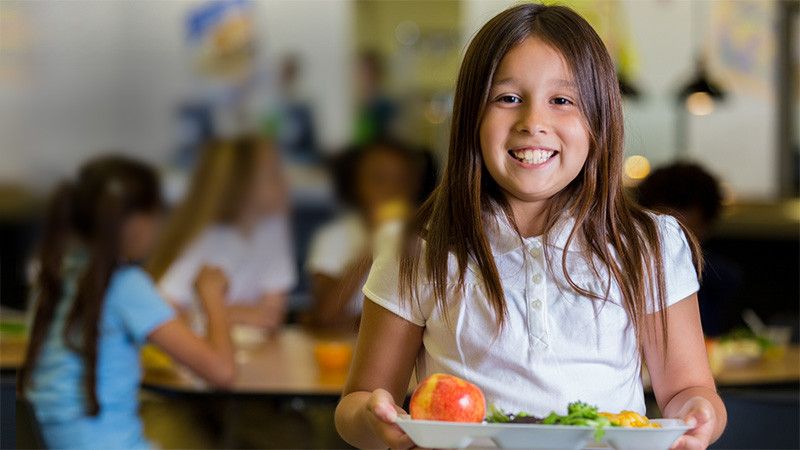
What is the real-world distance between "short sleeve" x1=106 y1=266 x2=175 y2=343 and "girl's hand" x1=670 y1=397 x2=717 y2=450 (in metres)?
1.55

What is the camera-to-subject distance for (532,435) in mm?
Result: 1253

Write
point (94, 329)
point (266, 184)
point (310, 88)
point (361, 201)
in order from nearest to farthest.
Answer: point (94, 329)
point (361, 201)
point (266, 184)
point (310, 88)

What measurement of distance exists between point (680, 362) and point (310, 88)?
5955 millimetres

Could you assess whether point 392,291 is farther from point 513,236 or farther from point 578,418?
point 578,418

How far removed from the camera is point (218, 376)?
292cm

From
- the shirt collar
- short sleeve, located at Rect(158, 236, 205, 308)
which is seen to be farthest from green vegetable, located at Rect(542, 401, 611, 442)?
short sleeve, located at Rect(158, 236, 205, 308)

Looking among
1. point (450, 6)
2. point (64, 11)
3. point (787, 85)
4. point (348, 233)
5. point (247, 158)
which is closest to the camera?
point (348, 233)

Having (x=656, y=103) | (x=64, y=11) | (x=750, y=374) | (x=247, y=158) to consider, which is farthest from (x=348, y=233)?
(x=64, y=11)

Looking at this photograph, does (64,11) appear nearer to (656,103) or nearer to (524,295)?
(656,103)

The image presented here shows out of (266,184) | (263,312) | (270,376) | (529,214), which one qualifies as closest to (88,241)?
(270,376)

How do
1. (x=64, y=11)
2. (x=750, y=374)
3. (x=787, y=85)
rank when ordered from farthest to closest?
(x=64, y=11) → (x=787, y=85) → (x=750, y=374)

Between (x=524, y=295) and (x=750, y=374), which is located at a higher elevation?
(x=524, y=295)

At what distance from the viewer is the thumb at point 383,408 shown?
1.30m

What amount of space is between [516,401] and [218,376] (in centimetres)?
158
